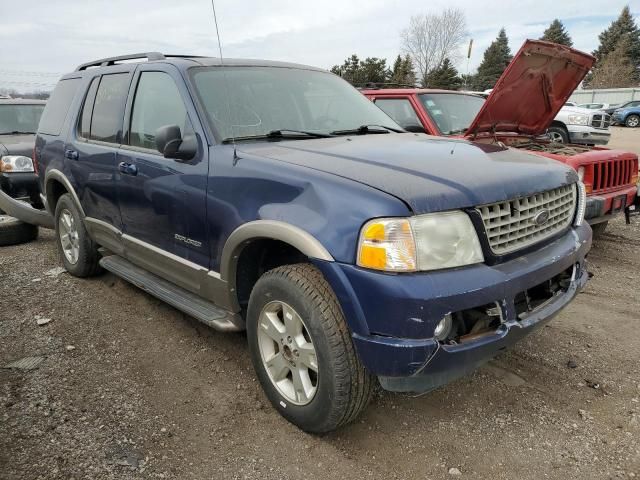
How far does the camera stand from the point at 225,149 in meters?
2.86

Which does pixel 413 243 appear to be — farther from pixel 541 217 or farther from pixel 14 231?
pixel 14 231

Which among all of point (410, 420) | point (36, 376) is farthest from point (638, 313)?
point (36, 376)

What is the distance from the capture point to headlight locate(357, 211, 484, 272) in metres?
2.09

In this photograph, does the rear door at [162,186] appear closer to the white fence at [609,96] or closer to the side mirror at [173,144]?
the side mirror at [173,144]

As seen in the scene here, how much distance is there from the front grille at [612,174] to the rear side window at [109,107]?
4347mm

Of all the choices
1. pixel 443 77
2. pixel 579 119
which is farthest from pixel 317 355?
pixel 443 77

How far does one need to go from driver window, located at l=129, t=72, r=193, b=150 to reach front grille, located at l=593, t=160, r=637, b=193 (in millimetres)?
4007

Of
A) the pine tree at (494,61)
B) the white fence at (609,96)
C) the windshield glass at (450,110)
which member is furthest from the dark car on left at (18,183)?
the pine tree at (494,61)

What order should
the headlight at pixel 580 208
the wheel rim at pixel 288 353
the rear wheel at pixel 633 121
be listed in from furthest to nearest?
the rear wheel at pixel 633 121 → the headlight at pixel 580 208 → the wheel rim at pixel 288 353

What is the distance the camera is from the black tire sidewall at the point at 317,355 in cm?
229

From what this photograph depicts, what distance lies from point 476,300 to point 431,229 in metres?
0.35

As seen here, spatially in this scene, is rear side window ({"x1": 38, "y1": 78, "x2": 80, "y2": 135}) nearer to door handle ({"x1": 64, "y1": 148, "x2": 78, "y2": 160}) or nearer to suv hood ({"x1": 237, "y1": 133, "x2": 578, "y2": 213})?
door handle ({"x1": 64, "y1": 148, "x2": 78, "y2": 160})

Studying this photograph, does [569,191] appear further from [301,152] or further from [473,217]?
[301,152]

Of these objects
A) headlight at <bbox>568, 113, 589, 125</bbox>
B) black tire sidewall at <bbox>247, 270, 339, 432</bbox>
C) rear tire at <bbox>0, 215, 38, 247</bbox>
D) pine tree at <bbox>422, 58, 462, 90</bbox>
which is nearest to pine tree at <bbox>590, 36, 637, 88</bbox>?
pine tree at <bbox>422, 58, 462, 90</bbox>
